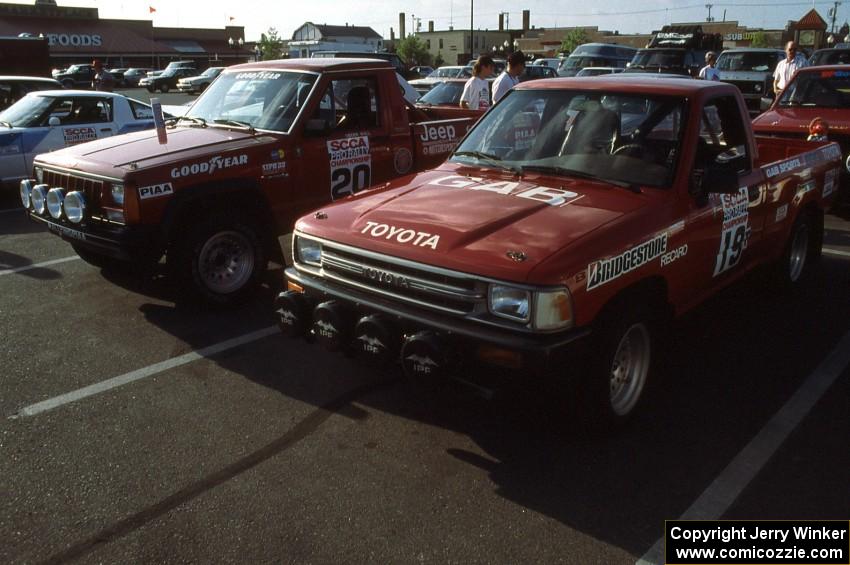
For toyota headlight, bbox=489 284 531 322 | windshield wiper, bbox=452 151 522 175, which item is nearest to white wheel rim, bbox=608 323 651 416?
toyota headlight, bbox=489 284 531 322

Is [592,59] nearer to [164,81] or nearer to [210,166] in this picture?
[210,166]

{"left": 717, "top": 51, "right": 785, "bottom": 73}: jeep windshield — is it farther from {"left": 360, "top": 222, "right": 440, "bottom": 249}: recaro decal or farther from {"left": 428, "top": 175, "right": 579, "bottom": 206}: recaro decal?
{"left": 360, "top": 222, "right": 440, "bottom": 249}: recaro decal

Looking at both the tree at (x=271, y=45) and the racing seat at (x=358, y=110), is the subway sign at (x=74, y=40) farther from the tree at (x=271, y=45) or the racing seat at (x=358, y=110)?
the racing seat at (x=358, y=110)

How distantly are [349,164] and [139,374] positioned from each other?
2.72 metres

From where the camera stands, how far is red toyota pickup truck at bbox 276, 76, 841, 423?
10.4 ft

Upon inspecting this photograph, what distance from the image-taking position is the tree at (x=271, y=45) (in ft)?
200

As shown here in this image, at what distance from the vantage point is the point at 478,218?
3557 mm

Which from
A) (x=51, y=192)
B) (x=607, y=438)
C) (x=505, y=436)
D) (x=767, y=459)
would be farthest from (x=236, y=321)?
(x=767, y=459)

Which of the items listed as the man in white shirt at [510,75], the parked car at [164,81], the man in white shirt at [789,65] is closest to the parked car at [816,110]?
the man in white shirt at [789,65]

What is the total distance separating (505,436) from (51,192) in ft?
13.4

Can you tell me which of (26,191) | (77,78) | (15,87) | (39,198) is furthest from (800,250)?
(77,78)

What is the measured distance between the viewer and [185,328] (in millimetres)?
5336

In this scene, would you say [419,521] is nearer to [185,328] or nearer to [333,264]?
[333,264]

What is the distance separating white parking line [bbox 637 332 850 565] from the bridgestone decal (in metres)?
1.09
